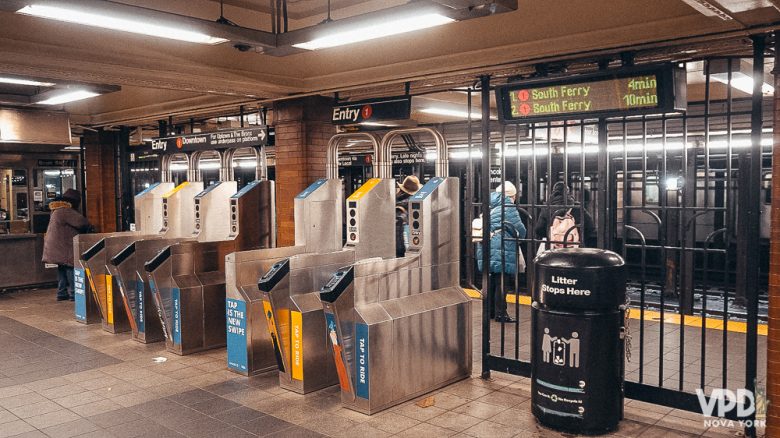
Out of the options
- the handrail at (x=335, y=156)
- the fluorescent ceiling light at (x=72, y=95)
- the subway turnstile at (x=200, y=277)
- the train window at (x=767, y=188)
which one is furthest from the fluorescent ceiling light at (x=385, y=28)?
the train window at (x=767, y=188)

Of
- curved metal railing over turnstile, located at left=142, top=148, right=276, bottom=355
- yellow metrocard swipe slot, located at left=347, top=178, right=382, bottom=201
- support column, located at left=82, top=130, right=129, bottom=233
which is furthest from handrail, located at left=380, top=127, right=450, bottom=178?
support column, located at left=82, top=130, right=129, bottom=233

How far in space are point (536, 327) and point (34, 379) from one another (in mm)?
4551

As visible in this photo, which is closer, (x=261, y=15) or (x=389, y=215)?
(x=261, y=15)

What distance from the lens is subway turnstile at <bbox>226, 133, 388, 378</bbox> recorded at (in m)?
5.25

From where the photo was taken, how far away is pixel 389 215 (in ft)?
19.1

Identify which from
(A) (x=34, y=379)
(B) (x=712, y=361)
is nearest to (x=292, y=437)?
(A) (x=34, y=379)

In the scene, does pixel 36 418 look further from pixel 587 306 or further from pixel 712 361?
pixel 712 361

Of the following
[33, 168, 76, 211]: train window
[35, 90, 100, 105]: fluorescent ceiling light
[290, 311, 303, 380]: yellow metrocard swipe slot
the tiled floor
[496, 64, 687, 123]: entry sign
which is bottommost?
the tiled floor

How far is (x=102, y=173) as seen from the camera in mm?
10750

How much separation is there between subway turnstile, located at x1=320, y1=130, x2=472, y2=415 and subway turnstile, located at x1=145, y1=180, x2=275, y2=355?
6.53 ft

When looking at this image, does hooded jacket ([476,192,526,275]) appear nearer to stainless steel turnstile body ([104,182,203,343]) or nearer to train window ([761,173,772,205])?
train window ([761,173,772,205])

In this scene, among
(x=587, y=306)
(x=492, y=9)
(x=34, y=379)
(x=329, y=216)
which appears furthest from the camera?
(x=329, y=216)

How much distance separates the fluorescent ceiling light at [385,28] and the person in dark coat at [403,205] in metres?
2.37

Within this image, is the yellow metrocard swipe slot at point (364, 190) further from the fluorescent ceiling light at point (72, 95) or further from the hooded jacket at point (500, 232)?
the fluorescent ceiling light at point (72, 95)
